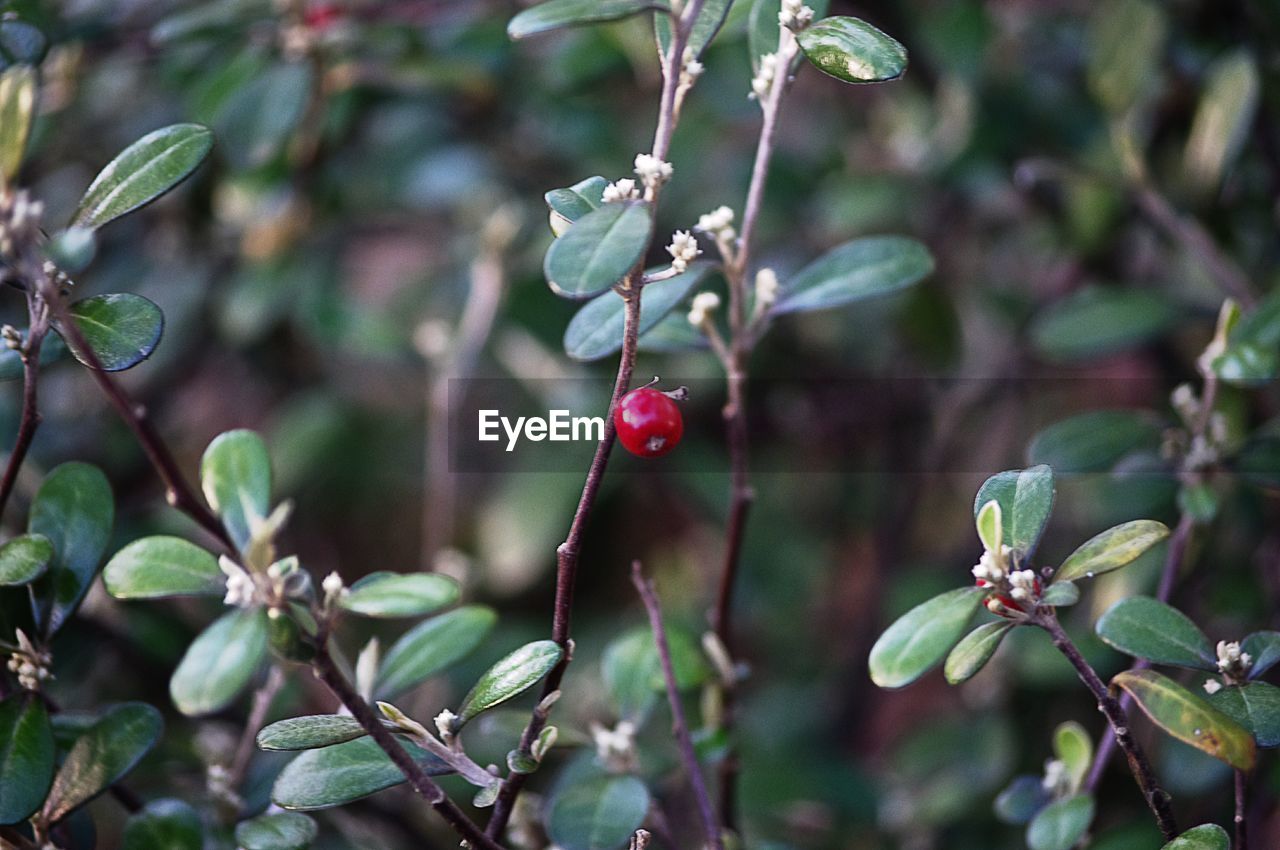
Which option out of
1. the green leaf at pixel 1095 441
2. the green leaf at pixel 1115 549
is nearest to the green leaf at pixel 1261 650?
the green leaf at pixel 1115 549

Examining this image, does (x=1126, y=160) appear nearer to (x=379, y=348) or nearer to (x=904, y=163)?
(x=904, y=163)

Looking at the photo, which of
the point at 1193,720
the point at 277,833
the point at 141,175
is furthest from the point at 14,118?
the point at 1193,720

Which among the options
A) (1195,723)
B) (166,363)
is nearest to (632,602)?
(166,363)

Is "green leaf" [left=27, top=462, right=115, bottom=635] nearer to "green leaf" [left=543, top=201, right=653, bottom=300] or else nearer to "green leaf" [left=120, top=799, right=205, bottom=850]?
"green leaf" [left=120, top=799, right=205, bottom=850]

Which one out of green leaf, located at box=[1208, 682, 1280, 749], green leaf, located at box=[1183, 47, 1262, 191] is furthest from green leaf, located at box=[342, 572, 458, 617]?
green leaf, located at box=[1183, 47, 1262, 191]

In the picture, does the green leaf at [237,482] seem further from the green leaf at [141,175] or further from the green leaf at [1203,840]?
the green leaf at [1203,840]
